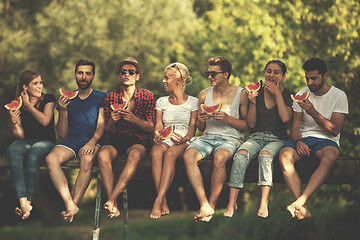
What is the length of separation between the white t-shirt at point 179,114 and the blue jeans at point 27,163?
1.54m

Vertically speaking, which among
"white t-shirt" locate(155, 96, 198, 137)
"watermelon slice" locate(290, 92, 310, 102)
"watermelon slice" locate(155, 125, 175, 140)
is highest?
"watermelon slice" locate(290, 92, 310, 102)

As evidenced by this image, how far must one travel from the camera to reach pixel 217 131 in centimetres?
682

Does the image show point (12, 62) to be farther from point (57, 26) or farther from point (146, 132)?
point (146, 132)

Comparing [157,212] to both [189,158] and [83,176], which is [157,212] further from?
[83,176]

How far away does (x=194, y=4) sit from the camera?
79.6 ft

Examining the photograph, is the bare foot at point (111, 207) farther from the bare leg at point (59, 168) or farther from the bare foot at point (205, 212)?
the bare foot at point (205, 212)

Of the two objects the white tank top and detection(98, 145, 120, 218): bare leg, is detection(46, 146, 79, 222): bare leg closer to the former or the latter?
detection(98, 145, 120, 218): bare leg

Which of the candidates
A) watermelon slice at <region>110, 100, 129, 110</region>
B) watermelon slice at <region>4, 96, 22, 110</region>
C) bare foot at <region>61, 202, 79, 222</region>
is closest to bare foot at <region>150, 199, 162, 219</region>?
bare foot at <region>61, 202, 79, 222</region>

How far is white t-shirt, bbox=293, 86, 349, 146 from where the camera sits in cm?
642

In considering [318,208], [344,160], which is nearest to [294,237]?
[318,208]

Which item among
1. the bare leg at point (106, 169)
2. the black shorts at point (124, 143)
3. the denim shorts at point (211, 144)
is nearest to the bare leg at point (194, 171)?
the denim shorts at point (211, 144)

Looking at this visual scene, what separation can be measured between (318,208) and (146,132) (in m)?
9.35

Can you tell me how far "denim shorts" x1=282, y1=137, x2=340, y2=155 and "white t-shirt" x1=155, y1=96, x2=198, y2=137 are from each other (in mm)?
1291

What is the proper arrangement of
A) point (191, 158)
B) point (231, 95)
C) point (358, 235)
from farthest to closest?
point (358, 235) < point (231, 95) < point (191, 158)
